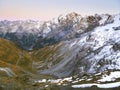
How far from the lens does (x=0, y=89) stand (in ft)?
238

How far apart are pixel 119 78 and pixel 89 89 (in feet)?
107

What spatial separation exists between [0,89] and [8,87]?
16.7 feet

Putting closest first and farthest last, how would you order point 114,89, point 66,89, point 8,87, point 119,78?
point 8,87
point 114,89
point 66,89
point 119,78

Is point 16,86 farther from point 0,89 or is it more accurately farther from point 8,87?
point 0,89

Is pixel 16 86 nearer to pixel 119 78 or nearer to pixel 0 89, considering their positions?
pixel 0 89

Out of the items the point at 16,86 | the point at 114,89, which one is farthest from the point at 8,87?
the point at 114,89

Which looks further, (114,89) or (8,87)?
(114,89)

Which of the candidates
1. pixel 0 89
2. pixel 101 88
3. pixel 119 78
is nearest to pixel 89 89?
pixel 101 88

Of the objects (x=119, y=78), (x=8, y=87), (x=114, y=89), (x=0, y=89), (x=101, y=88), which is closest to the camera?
(x=0, y=89)

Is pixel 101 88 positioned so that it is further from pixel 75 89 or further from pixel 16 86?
pixel 16 86

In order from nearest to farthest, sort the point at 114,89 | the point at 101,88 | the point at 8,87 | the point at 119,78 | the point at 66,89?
1. the point at 8,87
2. the point at 114,89
3. the point at 101,88
4. the point at 66,89
5. the point at 119,78

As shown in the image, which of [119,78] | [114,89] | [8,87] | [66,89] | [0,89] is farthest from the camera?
[119,78]

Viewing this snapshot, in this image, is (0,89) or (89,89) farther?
(89,89)

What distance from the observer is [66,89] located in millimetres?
118562
